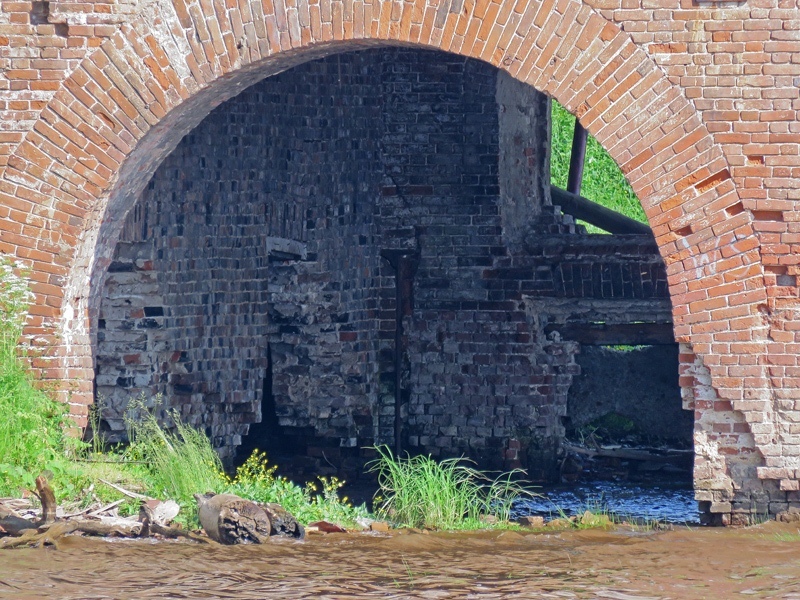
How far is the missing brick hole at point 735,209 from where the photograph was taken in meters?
6.84

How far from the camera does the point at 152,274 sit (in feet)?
30.7

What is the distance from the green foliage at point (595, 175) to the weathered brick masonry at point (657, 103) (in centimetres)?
1161

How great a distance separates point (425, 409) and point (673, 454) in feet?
7.25

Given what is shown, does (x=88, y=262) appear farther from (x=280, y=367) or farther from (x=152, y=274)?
(x=280, y=367)

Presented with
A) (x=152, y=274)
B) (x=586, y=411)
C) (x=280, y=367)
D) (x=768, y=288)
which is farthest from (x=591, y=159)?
(x=768, y=288)

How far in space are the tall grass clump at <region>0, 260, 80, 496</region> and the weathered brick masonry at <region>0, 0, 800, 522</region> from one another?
31.3 inches

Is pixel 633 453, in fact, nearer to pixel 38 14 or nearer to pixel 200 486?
pixel 200 486

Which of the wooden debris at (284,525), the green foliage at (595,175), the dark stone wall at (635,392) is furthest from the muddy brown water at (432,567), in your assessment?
the green foliage at (595,175)

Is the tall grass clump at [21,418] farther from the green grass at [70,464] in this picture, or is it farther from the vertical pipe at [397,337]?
the vertical pipe at [397,337]

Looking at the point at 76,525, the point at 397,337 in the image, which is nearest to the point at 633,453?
the point at 397,337

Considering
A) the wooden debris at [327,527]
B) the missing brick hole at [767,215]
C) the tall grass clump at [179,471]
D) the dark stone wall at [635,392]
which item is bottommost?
the wooden debris at [327,527]

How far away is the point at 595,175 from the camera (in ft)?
62.9

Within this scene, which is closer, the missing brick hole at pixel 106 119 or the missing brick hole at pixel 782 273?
the missing brick hole at pixel 782 273

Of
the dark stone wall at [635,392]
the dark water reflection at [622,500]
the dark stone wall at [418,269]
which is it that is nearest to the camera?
the dark water reflection at [622,500]
